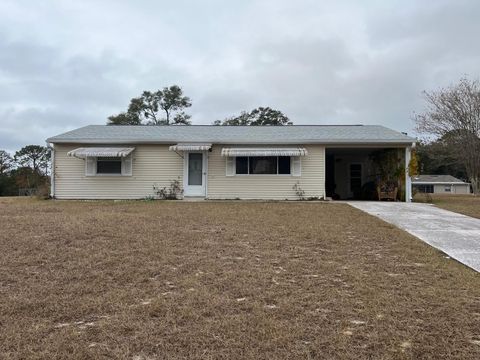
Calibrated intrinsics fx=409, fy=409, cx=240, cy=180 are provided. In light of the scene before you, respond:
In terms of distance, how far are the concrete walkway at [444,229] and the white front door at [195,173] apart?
21.9 feet

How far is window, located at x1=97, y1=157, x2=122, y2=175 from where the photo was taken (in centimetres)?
1634

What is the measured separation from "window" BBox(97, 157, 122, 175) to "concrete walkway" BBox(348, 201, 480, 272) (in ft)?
31.9

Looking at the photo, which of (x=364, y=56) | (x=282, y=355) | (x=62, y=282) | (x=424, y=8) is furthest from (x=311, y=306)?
(x=364, y=56)

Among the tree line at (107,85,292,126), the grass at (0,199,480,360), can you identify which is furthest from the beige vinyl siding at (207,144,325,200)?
the tree line at (107,85,292,126)

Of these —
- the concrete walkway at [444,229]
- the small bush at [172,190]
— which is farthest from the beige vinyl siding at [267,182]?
the concrete walkway at [444,229]

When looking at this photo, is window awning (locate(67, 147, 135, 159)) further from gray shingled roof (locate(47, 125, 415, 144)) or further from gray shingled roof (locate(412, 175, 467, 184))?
gray shingled roof (locate(412, 175, 467, 184))

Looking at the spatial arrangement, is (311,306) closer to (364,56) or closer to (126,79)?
(364,56)

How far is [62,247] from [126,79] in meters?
23.2

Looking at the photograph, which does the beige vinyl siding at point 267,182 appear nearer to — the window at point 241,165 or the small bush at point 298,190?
the small bush at point 298,190

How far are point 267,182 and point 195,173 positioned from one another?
2894 mm

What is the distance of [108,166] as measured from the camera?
16375mm

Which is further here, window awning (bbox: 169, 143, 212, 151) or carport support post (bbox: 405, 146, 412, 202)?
carport support post (bbox: 405, 146, 412, 202)

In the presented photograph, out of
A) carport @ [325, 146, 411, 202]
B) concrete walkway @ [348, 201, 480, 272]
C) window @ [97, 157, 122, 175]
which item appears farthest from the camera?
carport @ [325, 146, 411, 202]

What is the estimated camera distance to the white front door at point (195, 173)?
16250 millimetres
